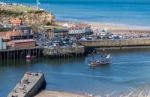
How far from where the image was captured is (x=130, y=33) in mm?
69125

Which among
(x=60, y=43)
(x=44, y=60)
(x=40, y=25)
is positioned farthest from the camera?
(x=40, y=25)

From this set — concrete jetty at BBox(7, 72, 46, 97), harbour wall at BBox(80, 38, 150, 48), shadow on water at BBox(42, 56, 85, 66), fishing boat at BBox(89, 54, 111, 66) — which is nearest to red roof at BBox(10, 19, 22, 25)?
harbour wall at BBox(80, 38, 150, 48)

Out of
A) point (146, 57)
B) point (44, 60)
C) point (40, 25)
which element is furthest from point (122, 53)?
point (40, 25)

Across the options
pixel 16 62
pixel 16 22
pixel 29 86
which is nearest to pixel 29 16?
pixel 16 22

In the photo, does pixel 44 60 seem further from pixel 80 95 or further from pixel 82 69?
pixel 80 95

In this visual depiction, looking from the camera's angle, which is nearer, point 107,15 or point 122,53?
point 122,53

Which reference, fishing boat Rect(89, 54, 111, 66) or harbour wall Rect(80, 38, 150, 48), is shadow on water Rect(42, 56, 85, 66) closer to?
fishing boat Rect(89, 54, 111, 66)

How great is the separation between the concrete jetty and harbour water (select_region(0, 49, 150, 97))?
2.67ft

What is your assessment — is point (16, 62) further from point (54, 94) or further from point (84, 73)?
point (54, 94)

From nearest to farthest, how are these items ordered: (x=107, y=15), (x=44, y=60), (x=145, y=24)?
1. (x=44, y=60)
2. (x=145, y=24)
3. (x=107, y=15)

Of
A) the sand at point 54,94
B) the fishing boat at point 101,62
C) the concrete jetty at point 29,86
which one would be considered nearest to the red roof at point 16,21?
the fishing boat at point 101,62

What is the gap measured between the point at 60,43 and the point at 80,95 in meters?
19.0

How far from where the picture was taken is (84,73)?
1829 inches

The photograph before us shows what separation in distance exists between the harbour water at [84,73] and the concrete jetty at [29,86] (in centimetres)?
81
